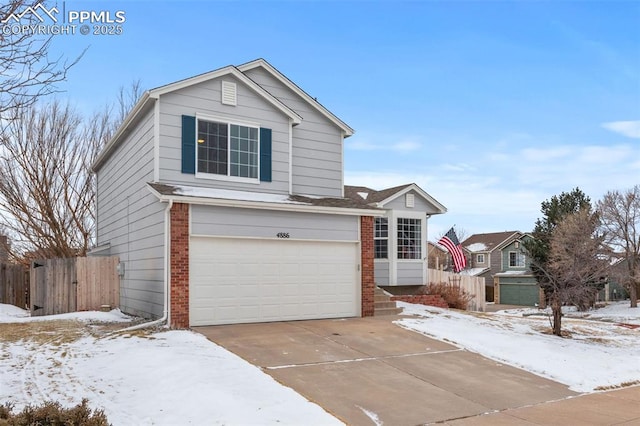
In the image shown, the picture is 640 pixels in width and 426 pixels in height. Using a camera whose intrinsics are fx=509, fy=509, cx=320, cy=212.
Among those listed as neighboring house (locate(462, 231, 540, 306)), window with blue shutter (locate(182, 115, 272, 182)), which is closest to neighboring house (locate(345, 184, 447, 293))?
window with blue shutter (locate(182, 115, 272, 182))

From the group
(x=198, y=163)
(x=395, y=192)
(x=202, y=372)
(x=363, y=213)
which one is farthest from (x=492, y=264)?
(x=202, y=372)

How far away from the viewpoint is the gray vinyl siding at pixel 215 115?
1274cm

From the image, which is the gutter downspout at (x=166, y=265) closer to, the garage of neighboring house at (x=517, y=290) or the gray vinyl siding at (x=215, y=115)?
the gray vinyl siding at (x=215, y=115)

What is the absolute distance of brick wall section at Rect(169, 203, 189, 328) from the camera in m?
11.3

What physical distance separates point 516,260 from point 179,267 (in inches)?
1403

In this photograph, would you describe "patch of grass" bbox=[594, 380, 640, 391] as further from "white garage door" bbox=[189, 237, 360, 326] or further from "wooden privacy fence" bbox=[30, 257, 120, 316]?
"wooden privacy fence" bbox=[30, 257, 120, 316]

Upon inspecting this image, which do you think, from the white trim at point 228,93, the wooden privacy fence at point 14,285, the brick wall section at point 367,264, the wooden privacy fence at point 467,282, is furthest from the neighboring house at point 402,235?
the wooden privacy fence at point 14,285

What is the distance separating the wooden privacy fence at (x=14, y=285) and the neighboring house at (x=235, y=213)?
676 cm

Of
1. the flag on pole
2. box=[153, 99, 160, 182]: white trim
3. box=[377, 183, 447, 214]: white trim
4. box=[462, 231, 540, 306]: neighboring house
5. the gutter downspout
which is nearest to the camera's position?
the gutter downspout

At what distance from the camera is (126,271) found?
15.1 meters

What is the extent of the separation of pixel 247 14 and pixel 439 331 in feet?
30.1

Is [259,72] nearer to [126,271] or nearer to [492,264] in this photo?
[126,271]

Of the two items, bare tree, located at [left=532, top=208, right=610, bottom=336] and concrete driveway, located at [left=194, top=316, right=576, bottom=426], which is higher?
bare tree, located at [left=532, top=208, right=610, bottom=336]

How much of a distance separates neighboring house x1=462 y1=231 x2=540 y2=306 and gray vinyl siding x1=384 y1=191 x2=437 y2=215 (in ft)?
41.2
